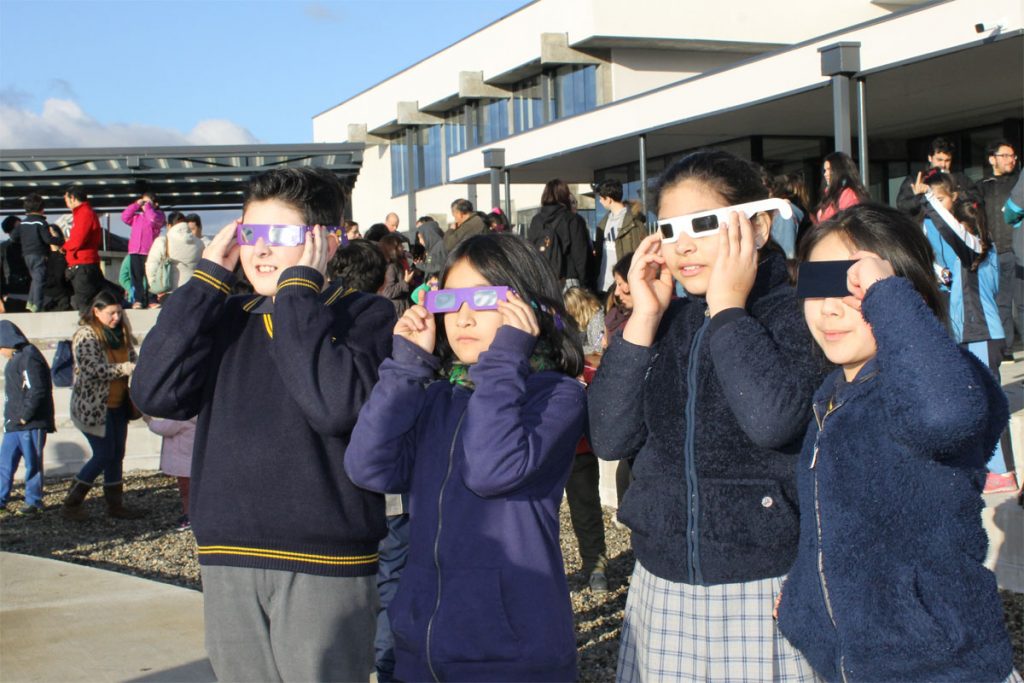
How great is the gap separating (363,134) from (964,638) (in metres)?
40.3

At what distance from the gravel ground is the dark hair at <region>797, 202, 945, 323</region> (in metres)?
2.99

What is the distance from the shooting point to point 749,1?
2772 cm

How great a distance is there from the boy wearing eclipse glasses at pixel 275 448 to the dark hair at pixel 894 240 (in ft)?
4.47

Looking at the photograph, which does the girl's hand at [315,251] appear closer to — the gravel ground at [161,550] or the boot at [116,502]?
the gravel ground at [161,550]

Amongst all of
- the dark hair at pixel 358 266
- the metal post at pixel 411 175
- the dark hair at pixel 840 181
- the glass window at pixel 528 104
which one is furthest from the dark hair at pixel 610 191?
the metal post at pixel 411 175

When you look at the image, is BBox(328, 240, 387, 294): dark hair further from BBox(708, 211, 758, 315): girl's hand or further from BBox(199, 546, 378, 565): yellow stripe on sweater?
BBox(708, 211, 758, 315): girl's hand

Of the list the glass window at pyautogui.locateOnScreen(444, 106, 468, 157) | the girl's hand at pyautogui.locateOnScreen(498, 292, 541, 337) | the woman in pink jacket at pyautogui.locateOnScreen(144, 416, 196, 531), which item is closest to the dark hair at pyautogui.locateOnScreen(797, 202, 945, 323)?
the girl's hand at pyautogui.locateOnScreen(498, 292, 541, 337)

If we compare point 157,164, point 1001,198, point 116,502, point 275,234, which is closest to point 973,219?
point 1001,198

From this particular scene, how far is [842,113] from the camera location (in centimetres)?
1162

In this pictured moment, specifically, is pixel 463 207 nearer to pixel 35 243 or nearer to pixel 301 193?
pixel 35 243

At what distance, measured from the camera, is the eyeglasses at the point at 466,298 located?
2965 millimetres

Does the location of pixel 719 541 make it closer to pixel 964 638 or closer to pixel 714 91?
pixel 964 638

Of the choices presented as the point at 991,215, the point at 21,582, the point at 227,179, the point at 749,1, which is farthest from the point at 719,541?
the point at 749,1

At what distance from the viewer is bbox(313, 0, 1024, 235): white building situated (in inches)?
501
